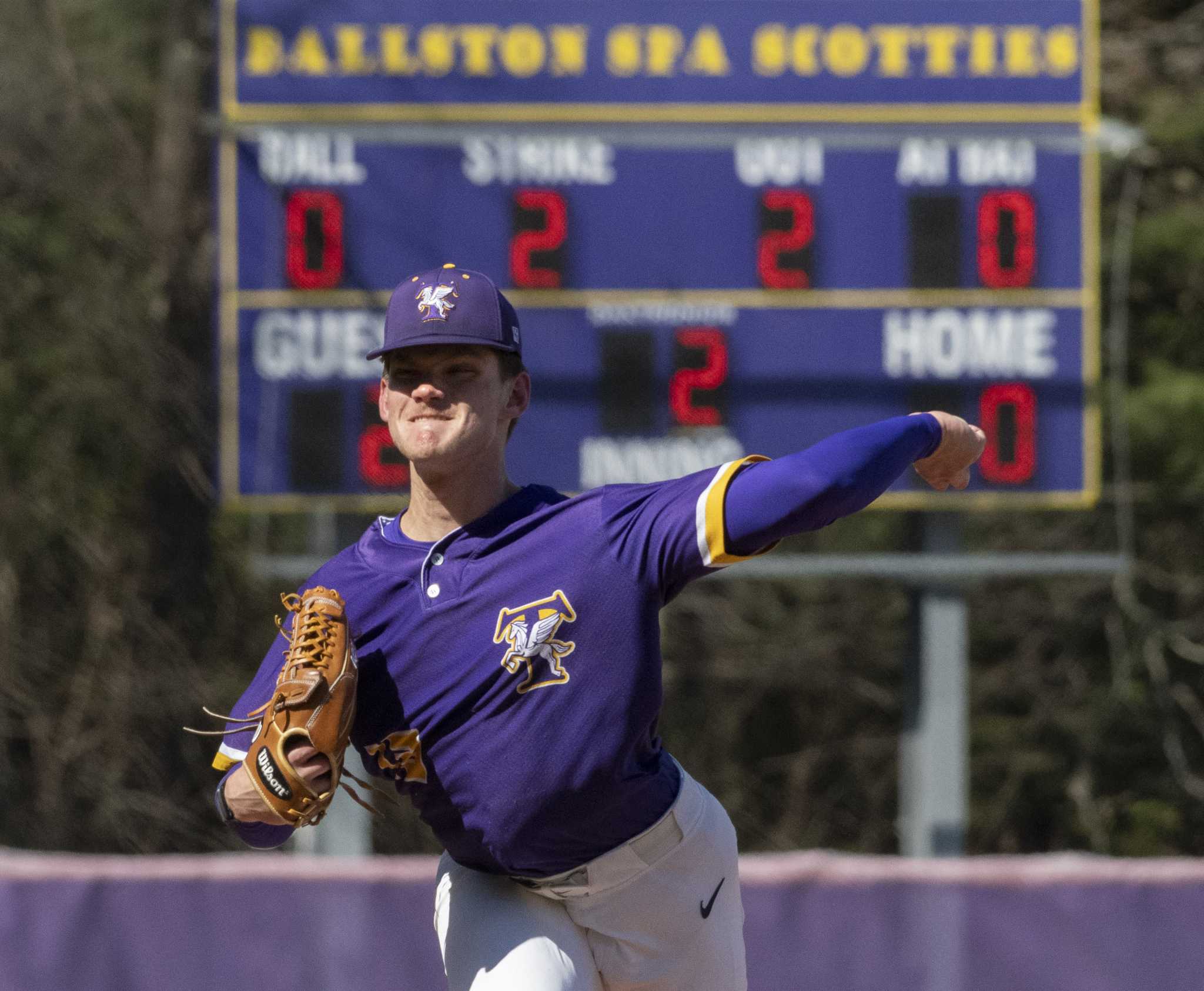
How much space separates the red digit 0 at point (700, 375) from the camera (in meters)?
6.85

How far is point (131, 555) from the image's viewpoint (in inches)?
436

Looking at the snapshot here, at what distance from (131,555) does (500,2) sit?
5.16m

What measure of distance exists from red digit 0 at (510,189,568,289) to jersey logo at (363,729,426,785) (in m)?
4.26

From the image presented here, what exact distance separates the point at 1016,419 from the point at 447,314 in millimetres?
4486

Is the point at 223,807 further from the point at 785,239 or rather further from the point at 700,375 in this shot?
the point at 785,239

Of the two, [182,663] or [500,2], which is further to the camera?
[182,663]

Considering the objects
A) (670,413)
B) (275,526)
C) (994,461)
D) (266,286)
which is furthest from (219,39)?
(275,526)

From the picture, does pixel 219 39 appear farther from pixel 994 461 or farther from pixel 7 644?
pixel 7 644

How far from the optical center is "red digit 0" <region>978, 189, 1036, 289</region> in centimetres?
689

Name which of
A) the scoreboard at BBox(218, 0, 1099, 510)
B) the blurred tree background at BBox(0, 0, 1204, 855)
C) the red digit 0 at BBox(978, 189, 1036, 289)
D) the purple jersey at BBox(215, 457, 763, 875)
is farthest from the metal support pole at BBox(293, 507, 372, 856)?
the purple jersey at BBox(215, 457, 763, 875)

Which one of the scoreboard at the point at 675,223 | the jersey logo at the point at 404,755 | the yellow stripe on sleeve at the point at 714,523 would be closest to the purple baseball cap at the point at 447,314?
the yellow stripe on sleeve at the point at 714,523

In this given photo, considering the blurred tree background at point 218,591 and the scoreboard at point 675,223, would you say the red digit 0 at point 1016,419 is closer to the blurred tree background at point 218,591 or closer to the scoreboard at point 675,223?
the scoreboard at point 675,223

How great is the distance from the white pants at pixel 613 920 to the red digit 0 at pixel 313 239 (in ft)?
13.8

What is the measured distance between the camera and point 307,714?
2.60m
